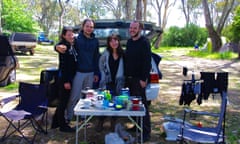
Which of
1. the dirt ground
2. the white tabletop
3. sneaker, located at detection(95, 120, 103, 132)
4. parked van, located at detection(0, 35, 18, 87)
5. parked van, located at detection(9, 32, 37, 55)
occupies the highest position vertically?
parked van, located at detection(9, 32, 37, 55)

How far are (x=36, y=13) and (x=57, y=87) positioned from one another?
5211 cm

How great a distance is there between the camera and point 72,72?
501cm

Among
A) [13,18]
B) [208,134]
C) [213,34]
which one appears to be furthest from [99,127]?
[13,18]

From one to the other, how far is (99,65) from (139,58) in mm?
734

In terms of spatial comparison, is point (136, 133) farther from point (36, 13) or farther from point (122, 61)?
point (36, 13)

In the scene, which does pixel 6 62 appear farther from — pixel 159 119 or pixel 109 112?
pixel 109 112

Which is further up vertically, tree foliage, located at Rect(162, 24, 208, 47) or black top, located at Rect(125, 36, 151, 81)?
tree foliage, located at Rect(162, 24, 208, 47)

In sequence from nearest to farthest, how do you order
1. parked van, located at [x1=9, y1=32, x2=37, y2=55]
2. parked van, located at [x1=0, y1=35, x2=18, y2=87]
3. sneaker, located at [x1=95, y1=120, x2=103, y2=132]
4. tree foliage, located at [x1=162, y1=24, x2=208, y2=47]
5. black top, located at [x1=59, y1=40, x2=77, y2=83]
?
1. black top, located at [x1=59, y1=40, x2=77, y2=83]
2. sneaker, located at [x1=95, y1=120, x2=103, y2=132]
3. parked van, located at [x1=0, y1=35, x2=18, y2=87]
4. parked van, located at [x1=9, y1=32, x2=37, y2=55]
5. tree foliage, located at [x1=162, y1=24, x2=208, y2=47]

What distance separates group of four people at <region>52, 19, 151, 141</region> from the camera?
4652 mm

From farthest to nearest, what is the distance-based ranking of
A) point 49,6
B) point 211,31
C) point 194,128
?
point 49,6 → point 211,31 → point 194,128

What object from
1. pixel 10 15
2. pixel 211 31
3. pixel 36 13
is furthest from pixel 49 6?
pixel 211 31

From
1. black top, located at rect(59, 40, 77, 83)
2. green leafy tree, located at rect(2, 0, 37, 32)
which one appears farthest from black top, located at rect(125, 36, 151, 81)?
green leafy tree, located at rect(2, 0, 37, 32)

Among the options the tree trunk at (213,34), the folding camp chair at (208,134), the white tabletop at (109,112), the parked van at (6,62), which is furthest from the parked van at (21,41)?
the folding camp chair at (208,134)

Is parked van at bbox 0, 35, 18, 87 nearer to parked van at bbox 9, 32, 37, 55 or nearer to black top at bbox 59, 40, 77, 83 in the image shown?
black top at bbox 59, 40, 77, 83
